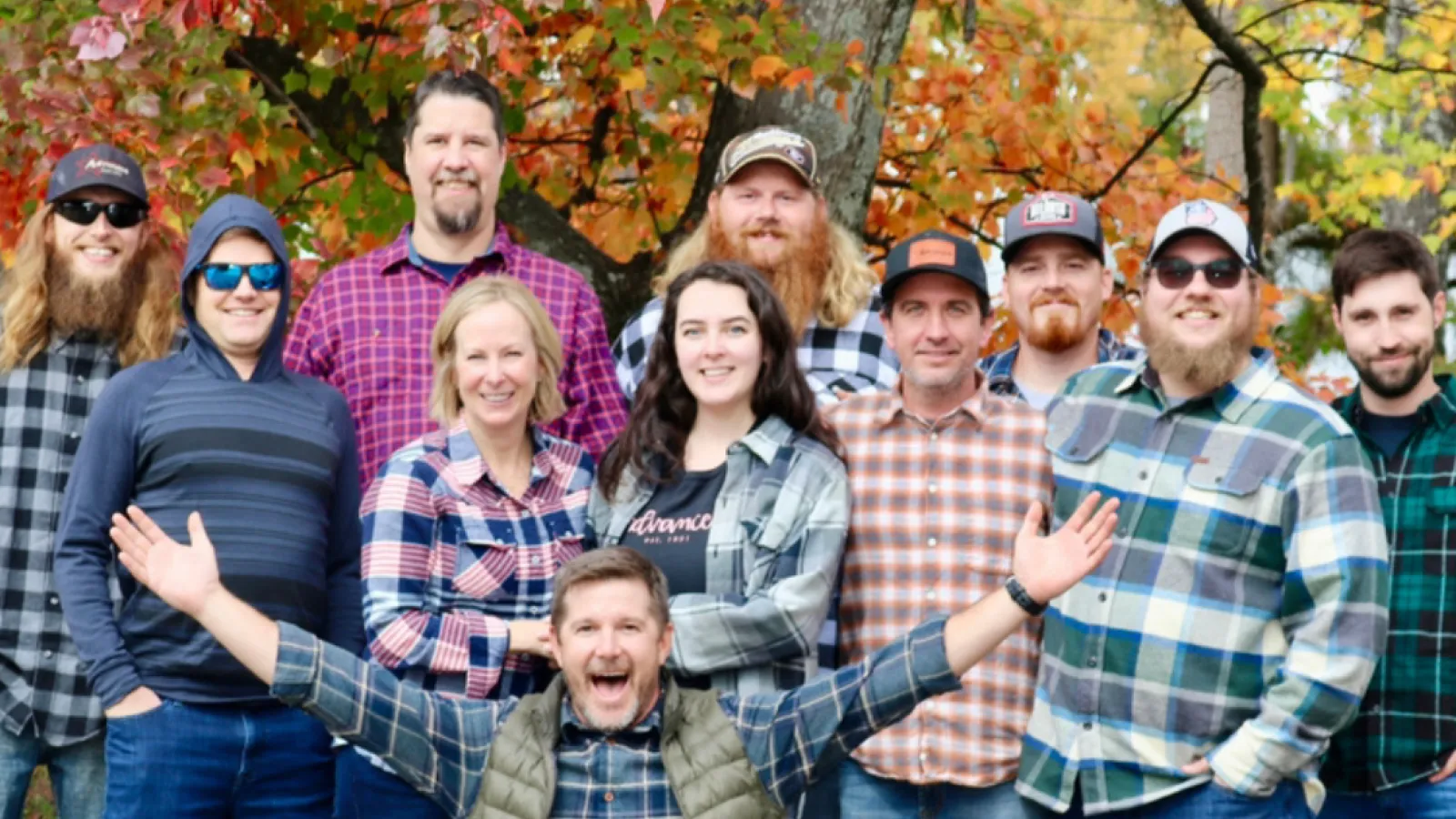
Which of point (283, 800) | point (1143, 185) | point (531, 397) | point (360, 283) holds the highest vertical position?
point (1143, 185)

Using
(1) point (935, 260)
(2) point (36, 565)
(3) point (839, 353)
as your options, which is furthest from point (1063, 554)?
(2) point (36, 565)

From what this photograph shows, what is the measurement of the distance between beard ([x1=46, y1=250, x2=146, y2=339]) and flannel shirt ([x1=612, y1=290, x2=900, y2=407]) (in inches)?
61.3

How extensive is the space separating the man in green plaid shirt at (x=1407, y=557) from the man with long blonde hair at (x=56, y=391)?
11.7 feet

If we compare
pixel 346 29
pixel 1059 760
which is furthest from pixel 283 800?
pixel 346 29

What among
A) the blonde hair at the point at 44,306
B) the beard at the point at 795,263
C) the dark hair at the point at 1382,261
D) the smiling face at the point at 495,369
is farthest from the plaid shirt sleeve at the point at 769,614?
the blonde hair at the point at 44,306

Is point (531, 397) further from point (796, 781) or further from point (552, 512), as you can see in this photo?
point (796, 781)

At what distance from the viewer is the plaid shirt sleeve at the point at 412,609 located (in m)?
4.68

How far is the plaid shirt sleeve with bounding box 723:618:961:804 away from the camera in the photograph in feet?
13.8

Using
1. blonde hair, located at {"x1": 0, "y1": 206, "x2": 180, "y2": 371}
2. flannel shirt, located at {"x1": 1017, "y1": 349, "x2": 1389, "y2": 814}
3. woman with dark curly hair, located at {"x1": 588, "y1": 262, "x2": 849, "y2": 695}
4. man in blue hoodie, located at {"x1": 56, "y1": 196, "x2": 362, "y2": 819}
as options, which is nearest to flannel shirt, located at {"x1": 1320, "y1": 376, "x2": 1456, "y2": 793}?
flannel shirt, located at {"x1": 1017, "y1": 349, "x2": 1389, "y2": 814}

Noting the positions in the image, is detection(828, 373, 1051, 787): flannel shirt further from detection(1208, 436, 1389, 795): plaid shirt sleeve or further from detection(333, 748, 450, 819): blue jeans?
detection(333, 748, 450, 819): blue jeans

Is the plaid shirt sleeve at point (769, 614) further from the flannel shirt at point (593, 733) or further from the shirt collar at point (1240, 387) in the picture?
the shirt collar at point (1240, 387)

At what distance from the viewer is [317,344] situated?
5.76 m

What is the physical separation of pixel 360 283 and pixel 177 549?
1.75 m

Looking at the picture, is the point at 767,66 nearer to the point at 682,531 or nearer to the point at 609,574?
the point at 682,531
